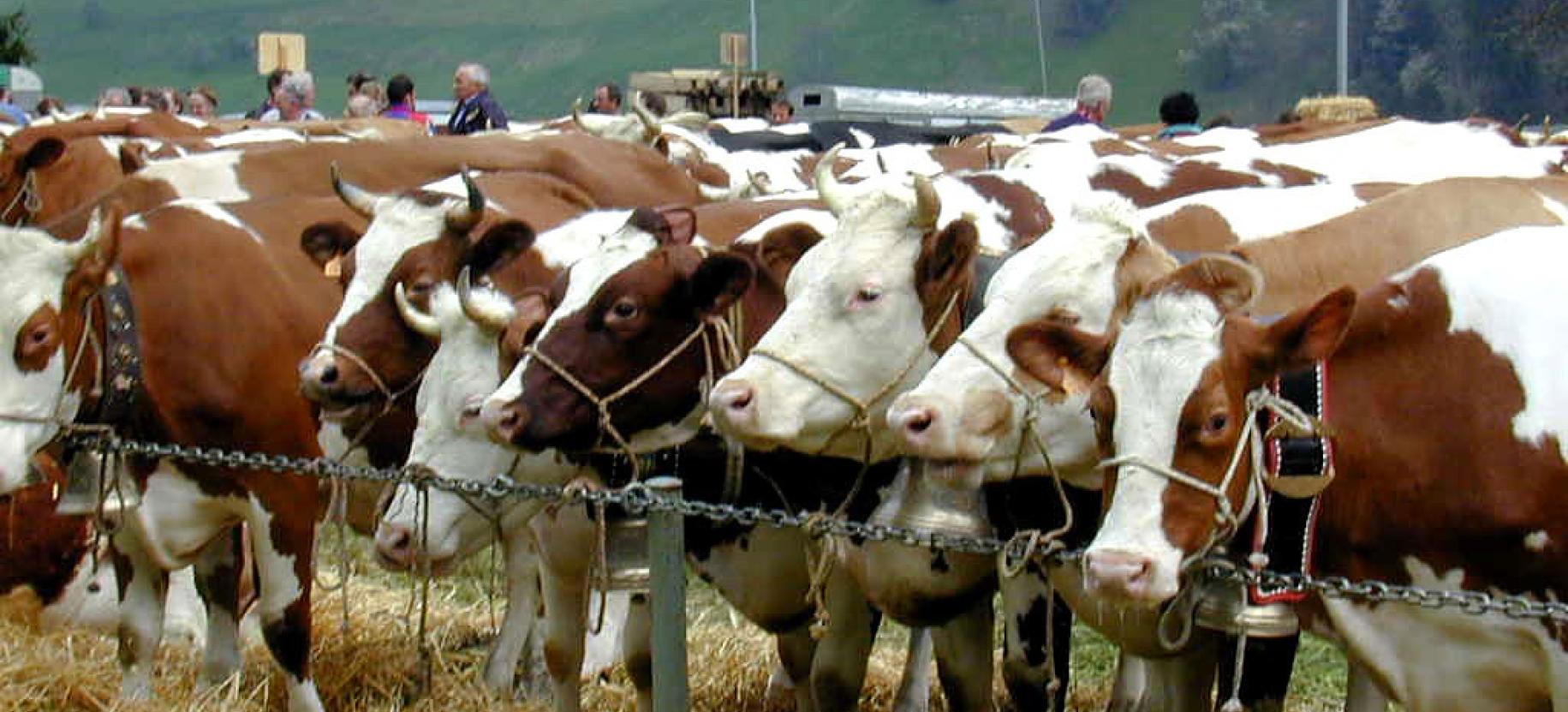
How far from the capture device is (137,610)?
6.52m

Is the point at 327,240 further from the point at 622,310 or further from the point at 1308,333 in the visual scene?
the point at 1308,333

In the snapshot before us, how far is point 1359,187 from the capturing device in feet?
19.8

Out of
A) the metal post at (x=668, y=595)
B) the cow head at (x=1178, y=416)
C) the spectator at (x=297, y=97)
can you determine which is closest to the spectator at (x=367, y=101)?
the spectator at (x=297, y=97)

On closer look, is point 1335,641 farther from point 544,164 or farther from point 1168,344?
point 544,164

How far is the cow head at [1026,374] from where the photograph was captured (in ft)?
14.4

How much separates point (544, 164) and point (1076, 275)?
411cm

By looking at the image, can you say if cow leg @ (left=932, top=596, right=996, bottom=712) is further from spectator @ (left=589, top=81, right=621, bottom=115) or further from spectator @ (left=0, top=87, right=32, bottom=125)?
spectator @ (left=589, top=81, right=621, bottom=115)

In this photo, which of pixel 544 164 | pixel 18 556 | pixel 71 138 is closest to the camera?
pixel 18 556

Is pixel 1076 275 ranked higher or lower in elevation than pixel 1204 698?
higher

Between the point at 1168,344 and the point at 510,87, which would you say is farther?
the point at 510,87

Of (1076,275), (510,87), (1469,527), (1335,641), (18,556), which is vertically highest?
(1076,275)

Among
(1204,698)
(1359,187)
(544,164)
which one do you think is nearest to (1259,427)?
(1204,698)

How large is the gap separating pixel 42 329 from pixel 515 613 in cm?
193

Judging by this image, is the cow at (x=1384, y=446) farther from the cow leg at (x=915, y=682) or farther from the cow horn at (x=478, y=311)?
the cow leg at (x=915, y=682)
